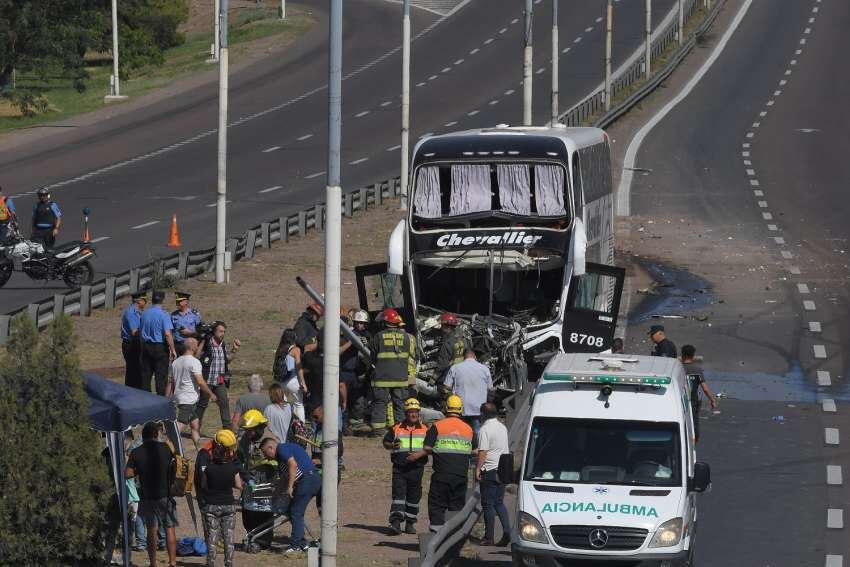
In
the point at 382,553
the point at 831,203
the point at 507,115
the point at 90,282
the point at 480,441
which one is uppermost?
the point at 507,115

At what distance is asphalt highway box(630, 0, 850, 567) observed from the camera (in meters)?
19.4

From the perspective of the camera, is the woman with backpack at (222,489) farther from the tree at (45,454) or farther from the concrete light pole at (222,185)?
the concrete light pole at (222,185)

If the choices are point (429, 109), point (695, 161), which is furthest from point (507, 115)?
point (695, 161)

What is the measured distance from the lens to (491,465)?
671 inches

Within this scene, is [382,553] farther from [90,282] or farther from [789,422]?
[90,282]

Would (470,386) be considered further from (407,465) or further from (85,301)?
(85,301)

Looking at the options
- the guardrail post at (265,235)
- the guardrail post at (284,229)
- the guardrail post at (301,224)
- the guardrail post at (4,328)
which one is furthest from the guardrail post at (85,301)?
the guardrail post at (301,224)

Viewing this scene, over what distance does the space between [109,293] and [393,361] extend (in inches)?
443

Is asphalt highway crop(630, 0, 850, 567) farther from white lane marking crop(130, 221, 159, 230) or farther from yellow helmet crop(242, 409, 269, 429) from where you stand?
white lane marking crop(130, 221, 159, 230)

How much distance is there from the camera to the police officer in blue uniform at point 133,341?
903 inches

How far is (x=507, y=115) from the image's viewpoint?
64.1 metres

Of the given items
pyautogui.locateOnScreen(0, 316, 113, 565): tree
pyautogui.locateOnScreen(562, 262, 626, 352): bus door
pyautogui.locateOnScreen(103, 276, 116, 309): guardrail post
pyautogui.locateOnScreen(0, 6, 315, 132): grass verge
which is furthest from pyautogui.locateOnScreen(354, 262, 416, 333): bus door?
pyautogui.locateOnScreen(0, 6, 315, 132): grass verge

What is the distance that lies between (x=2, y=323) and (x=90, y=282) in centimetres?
578

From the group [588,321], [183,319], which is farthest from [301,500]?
[588,321]
